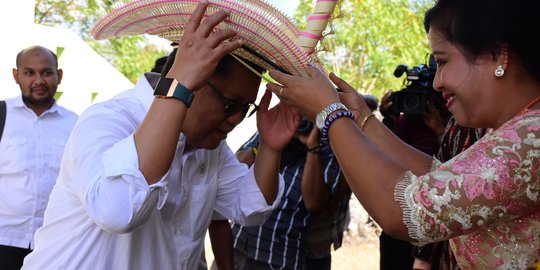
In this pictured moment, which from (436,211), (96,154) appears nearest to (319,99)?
(436,211)

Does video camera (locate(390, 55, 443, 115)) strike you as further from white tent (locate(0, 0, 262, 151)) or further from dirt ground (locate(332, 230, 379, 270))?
dirt ground (locate(332, 230, 379, 270))

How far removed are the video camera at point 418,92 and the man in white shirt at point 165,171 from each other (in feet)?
5.78

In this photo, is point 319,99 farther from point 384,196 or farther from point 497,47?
point 497,47

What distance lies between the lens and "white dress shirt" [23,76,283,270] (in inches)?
70.9

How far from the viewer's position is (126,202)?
1.78 m

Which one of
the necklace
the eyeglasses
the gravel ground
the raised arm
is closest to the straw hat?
the raised arm

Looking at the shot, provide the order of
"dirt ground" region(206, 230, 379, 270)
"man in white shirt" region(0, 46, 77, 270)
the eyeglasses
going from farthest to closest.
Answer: "dirt ground" region(206, 230, 379, 270) < "man in white shirt" region(0, 46, 77, 270) < the eyeglasses

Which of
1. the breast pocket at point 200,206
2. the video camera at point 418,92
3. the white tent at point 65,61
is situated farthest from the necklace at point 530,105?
the white tent at point 65,61

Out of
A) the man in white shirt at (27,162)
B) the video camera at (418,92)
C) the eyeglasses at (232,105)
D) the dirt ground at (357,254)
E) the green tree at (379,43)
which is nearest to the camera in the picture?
the eyeglasses at (232,105)

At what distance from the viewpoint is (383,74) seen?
1348 cm

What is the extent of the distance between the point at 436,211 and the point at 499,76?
435 mm

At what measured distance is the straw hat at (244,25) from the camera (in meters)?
1.93

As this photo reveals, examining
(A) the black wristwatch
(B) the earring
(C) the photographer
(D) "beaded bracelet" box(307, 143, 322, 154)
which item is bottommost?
(D) "beaded bracelet" box(307, 143, 322, 154)

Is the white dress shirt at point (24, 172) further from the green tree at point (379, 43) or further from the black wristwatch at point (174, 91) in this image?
the green tree at point (379, 43)
